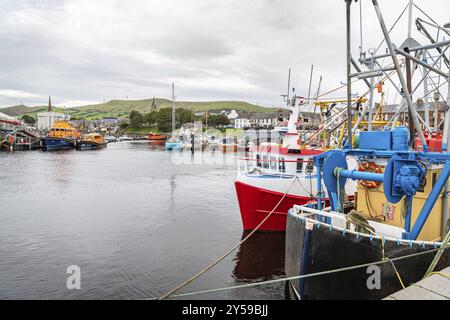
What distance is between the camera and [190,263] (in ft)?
47.8

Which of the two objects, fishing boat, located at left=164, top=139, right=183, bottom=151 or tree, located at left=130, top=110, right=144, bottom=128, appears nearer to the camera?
fishing boat, located at left=164, top=139, right=183, bottom=151

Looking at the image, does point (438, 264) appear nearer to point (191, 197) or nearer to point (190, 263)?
point (190, 263)

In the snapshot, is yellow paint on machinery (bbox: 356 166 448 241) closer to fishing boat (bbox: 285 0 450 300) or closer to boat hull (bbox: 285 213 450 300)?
fishing boat (bbox: 285 0 450 300)

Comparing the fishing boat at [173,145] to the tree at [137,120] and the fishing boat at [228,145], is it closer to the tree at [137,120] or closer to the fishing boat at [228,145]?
the fishing boat at [228,145]

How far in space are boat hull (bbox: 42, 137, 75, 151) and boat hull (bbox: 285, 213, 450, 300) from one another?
268 feet

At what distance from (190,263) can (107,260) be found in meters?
3.37

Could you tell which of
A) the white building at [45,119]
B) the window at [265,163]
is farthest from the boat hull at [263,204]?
the white building at [45,119]

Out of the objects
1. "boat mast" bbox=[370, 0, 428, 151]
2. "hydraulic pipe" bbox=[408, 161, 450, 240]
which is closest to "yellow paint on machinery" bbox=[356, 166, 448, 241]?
"hydraulic pipe" bbox=[408, 161, 450, 240]

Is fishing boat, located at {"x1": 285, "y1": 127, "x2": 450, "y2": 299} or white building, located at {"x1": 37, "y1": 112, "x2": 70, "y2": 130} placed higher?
white building, located at {"x1": 37, "y1": 112, "x2": 70, "y2": 130}

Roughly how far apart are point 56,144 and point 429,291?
86653 mm

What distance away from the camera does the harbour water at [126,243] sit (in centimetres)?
1248

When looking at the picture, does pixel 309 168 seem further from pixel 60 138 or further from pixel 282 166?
pixel 60 138

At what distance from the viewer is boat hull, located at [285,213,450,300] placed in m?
8.16
